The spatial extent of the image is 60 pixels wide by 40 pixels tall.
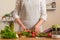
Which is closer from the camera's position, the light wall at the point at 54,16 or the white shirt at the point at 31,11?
the white shirt at the point at 31,11

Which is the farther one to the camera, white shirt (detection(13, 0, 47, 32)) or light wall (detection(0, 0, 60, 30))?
light wall (detection(0, 0, 60, 30))

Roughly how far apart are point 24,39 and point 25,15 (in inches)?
28.1

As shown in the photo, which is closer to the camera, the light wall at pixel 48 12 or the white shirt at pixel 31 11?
the white shirt at pixel 31 11

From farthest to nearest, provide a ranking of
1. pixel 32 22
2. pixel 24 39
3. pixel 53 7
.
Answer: pixel 53 7, pixel 32 22, pixel 24 39

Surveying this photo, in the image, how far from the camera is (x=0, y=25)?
3479 millimetres

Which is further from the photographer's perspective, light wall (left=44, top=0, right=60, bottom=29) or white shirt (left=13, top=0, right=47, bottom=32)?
light wall (left=44, top=0, right=60, bottom=29)

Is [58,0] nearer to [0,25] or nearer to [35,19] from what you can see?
[0,25]

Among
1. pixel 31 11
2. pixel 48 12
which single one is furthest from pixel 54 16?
pixel 31 11

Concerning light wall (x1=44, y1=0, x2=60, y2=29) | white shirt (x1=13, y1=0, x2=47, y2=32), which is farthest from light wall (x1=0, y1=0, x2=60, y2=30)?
white shirt (x1=13, y1=0, x2=47, y2=32)

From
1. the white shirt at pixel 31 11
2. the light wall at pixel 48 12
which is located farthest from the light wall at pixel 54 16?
the white shirt at pixel 31 11

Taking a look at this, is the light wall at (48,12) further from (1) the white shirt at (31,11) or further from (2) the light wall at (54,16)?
(1) the white shirt at (31,11)

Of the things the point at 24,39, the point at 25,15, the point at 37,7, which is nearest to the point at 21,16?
the point at 25,15

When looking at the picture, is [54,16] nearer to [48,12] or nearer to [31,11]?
[48,12]

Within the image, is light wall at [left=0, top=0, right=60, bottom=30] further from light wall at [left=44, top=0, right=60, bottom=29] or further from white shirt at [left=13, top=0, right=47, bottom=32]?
white shirt at [left=13, top=0, right=47, bottom=32]
